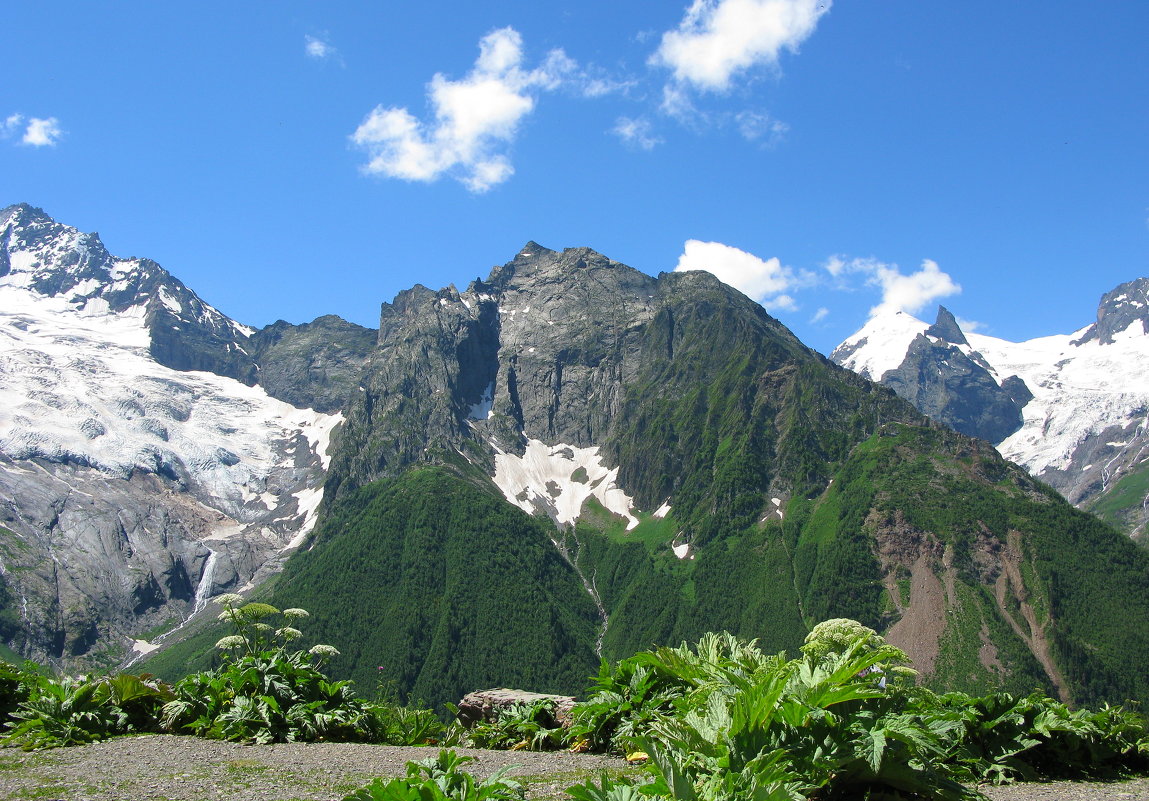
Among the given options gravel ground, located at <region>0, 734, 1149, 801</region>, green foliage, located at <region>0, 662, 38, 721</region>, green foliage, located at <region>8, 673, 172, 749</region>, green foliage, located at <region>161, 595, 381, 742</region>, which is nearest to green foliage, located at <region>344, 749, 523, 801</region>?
gravel ground, located at <region>0, 734, 1149, 801</region>

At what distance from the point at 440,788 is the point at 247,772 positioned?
20.4 feet

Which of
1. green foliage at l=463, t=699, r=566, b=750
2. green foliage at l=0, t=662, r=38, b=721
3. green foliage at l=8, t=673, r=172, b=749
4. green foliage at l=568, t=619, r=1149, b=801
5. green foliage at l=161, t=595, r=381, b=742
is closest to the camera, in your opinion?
green foliage at l=568, t=619, r=1149, b=801

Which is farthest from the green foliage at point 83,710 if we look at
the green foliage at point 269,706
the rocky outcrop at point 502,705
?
the rocky outcrop at point 502,705

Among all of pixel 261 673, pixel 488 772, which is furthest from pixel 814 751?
pixel 261 673

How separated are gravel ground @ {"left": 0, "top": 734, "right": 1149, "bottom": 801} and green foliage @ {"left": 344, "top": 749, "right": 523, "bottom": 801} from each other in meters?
1.07

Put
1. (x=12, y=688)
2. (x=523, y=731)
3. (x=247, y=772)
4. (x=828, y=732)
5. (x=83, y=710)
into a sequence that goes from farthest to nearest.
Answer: (x=12, y=688)
(x=523, y=731)
(x=83, y=710)
(x=247, y=772)
(x=828, y=732)

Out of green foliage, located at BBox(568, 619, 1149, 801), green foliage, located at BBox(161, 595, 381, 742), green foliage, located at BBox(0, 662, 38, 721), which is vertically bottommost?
green foliage, located at BBox(0, 662, 38, 721)

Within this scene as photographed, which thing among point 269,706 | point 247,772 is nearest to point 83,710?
point 269,706

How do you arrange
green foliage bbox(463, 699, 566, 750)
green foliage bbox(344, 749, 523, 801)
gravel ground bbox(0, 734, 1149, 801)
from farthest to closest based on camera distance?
green foliage bbox(463, 699, 566, 750), gravel ground bbox(0, 734, 1149, 801), green foliage bbox(344, 749, 523, 801)

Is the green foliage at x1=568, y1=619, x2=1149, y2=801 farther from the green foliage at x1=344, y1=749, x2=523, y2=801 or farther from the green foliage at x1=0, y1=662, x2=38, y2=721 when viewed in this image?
the green foliage at x1=0, y1=662, x2=38, y2=721

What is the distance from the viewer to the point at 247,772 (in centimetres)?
1459

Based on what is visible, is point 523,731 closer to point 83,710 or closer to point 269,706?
point 269,706

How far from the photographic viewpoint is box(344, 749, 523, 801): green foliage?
9.75 metres

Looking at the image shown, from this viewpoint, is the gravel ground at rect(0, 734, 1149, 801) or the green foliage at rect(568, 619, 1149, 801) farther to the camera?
the gravel ground at rect(0, 734, 1149, 801)
